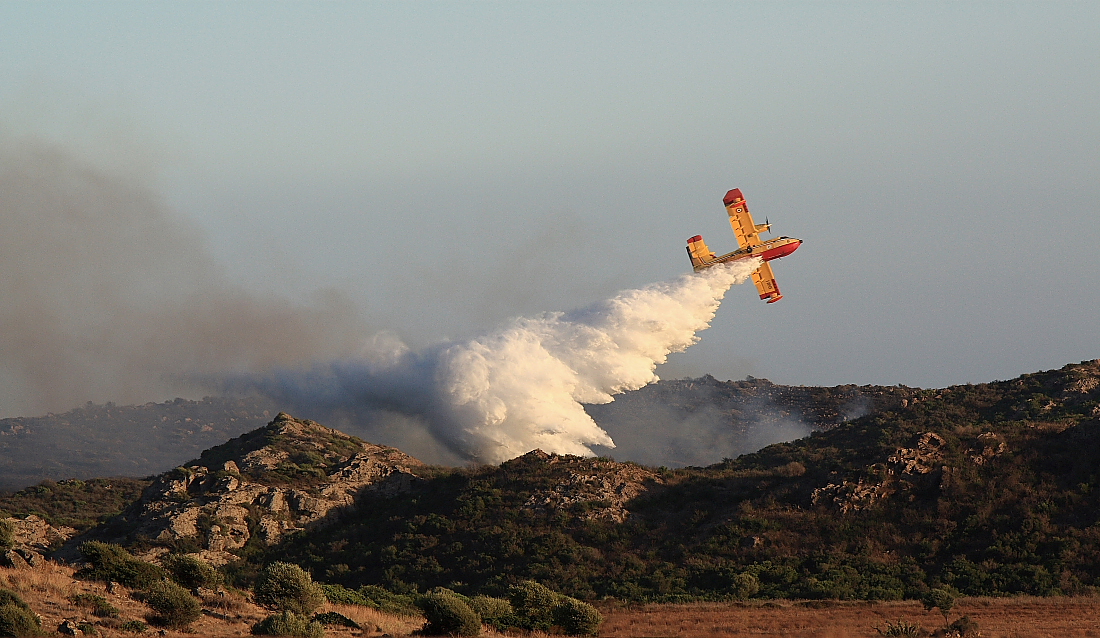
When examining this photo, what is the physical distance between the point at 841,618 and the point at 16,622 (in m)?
33.8

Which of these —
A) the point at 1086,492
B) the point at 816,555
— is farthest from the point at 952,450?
the point at 816,555

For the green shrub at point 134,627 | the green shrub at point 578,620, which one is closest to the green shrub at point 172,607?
the green shrub at point 134,627

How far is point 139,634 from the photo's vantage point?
31719 millimetres

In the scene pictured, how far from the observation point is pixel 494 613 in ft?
132

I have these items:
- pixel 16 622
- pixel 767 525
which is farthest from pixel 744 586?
pixel 16 622

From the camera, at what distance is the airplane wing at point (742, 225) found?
267 feet

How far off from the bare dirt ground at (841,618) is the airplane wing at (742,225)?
37103mm

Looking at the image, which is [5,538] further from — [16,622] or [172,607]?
[16,622]

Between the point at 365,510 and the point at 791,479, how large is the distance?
29322 millimetres

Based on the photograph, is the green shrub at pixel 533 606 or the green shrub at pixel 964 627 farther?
the green shrub at pixel 964 627

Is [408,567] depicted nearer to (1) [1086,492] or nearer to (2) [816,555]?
(2) [816,555]

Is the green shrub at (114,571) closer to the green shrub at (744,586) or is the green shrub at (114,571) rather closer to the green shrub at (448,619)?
the green shrub at (448,619)

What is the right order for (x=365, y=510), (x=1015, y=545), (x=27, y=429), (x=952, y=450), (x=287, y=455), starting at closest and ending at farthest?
(x=1015, y=545), (x=952, y=450), (x=365, y=510), (x=287, y=455), (x=27, y=429)

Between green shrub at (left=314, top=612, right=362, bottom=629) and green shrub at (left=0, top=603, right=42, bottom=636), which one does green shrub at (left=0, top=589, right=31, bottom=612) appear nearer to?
green shrub at (left=0, top=603, right=42, bottom=636)
